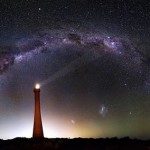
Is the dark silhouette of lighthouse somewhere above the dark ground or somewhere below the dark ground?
above

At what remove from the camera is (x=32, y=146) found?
2211cm

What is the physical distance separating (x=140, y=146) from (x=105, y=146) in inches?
96.6

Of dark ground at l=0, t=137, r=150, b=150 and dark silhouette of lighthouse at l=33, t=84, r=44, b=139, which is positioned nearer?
dark ground at l=0, t=137, r=150, b=150

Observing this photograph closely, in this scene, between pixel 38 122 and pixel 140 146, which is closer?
pixel 140 146

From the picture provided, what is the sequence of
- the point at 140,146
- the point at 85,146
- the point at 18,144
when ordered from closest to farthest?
the point at 140,146, the point at 85,146, the point at 18,144

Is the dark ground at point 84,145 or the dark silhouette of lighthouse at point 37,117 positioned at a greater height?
the dark silhouette of lighthouse at point 37,117

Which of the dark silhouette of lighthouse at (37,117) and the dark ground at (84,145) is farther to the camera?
the dark silhouette of lighthouse at (37,117)

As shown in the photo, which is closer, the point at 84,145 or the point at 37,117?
the point at 84,145

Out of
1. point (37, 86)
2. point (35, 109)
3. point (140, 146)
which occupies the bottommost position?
point (140, 146)

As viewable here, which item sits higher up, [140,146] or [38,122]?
[38,122]

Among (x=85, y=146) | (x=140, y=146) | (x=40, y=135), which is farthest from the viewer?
(x=40, y=135)

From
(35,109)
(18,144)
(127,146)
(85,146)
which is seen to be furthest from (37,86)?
(127,146)

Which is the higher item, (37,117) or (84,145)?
(37,117)

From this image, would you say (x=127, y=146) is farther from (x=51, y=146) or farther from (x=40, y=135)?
(x=40, y=135)
